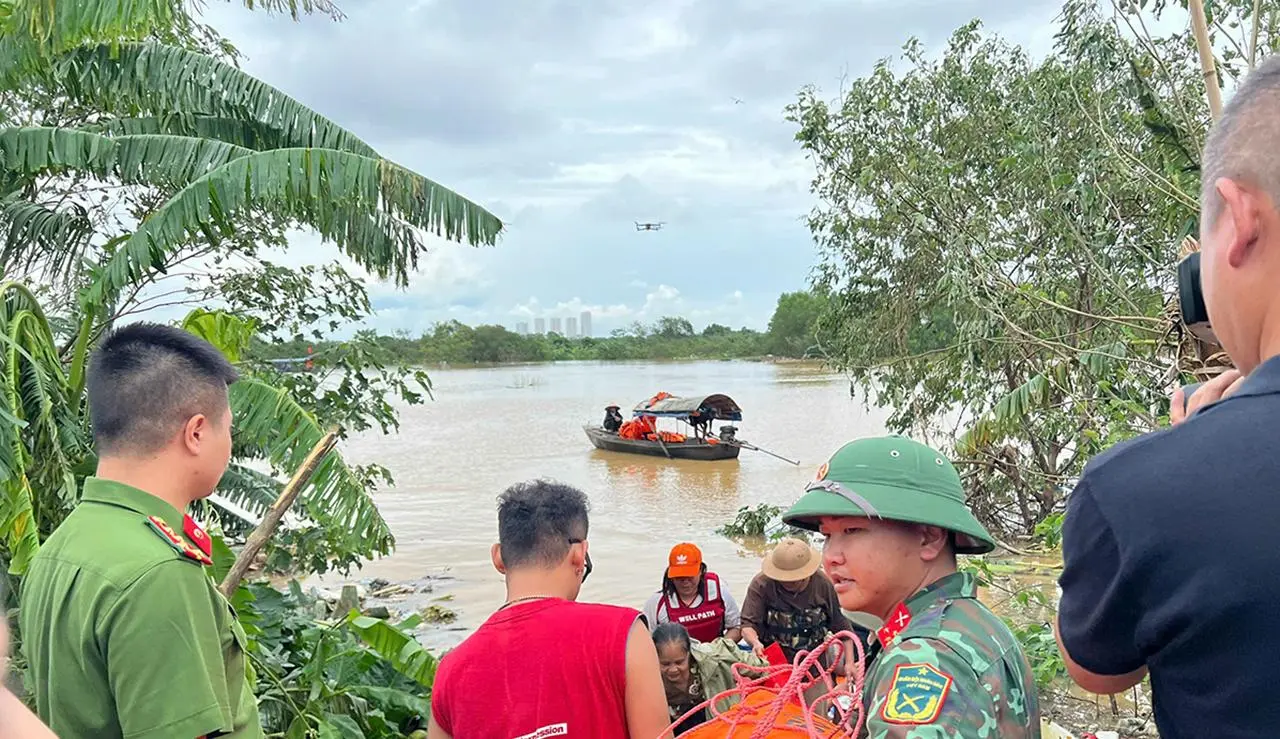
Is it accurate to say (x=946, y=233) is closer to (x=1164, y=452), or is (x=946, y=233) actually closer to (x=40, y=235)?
(x=40, y=235)

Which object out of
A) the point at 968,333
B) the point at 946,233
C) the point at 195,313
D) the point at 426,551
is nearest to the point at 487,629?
the point at 195,313

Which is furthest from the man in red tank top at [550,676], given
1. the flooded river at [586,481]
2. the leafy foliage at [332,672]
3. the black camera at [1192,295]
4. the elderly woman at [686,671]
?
the flooded river at [586,481]

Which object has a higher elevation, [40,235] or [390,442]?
[40,235]

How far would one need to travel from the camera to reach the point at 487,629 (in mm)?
2268

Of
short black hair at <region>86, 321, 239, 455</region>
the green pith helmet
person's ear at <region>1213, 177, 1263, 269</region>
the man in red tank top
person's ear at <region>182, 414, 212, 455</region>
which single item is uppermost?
person's ear at <region>1213, 177, 1263, 269</region>

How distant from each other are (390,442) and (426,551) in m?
15.4

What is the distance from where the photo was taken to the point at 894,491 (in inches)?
68.1

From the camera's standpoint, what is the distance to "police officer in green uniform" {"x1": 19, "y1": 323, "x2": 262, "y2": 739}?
5.88ft

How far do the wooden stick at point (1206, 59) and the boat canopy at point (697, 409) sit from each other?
21.2 m

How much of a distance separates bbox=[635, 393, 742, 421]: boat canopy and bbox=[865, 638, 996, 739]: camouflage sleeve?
22.3m

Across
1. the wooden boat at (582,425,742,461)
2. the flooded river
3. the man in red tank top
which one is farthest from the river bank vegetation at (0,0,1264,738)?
the wooden boat at (582,425,742,461)

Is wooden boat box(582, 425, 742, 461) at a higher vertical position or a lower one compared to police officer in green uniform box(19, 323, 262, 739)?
lower

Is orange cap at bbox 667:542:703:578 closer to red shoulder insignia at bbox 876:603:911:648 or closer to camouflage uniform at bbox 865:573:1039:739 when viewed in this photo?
red shoulder insignia at bbox 876:603:911:648

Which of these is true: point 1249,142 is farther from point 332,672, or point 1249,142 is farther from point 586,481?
point 586,481
